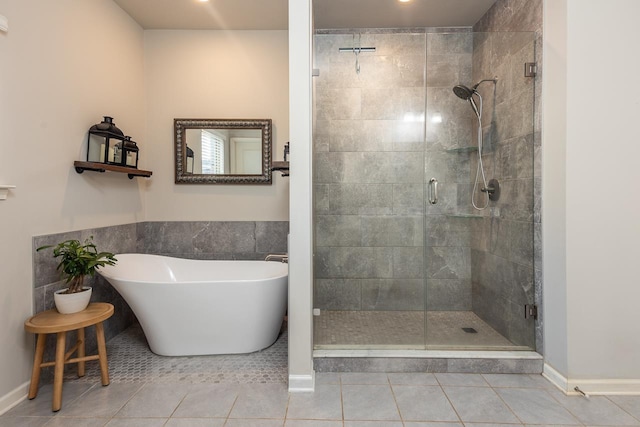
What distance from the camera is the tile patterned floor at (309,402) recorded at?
167 centimetres

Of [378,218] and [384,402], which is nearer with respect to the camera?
[384,402]

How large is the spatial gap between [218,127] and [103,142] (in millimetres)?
952

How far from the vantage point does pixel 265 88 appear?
3.12 meters

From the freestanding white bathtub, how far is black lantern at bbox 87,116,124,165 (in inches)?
30.0

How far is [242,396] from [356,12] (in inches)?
116

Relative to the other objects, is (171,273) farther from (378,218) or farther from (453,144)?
(453,144)

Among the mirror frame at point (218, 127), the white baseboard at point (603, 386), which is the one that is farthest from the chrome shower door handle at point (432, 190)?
the mirror frame at point (218, 127)

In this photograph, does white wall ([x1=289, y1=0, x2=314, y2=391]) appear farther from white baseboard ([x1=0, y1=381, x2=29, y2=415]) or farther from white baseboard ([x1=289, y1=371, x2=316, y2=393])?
white baseboard ([x1=0, y1=381, x2=29, y2=415])

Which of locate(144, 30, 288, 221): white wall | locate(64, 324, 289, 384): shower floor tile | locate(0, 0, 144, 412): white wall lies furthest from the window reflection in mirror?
locate(64, 324, 289, 384): shower floor tile

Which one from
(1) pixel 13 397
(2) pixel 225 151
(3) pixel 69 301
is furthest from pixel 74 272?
(2) pixel 225 151

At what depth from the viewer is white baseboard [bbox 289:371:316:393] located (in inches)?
76.7

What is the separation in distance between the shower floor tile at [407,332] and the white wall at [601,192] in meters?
0.47

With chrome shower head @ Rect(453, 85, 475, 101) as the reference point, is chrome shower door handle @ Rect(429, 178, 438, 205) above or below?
below

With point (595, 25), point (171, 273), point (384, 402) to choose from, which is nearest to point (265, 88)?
point (171, 273)
